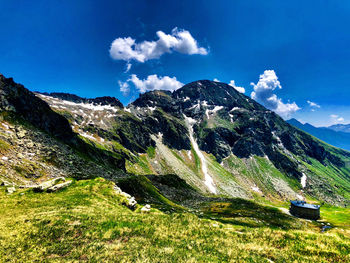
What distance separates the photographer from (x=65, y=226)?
15570 mm

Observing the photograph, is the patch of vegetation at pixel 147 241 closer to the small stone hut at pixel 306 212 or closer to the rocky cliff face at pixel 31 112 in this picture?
the rocky cliff face at pixel 31 112

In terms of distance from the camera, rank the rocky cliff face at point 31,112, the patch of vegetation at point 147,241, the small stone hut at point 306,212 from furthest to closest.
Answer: the small stone hut at point 306,212 → the rocky cliff face at point 31,112 → the patch of vegetation at point 147,241

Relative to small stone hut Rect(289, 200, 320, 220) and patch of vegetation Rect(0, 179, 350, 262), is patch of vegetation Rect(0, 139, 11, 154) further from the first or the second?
small stone hut Rect(289, 200, 320, 220)

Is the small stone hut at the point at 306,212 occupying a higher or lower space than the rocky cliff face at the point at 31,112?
lower

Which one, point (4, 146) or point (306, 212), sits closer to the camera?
point (4, 146)

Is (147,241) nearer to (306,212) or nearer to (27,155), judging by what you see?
(27,155)

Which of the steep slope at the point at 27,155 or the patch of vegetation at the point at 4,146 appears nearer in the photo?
the steep slope at the point at 27,155

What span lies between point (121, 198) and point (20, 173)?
1019 inches

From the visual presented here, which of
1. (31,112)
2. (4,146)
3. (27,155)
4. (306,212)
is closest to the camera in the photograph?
(4,146)

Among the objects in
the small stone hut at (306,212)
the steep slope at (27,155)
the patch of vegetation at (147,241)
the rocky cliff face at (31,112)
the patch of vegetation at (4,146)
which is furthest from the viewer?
the small stone hut at (306,212)

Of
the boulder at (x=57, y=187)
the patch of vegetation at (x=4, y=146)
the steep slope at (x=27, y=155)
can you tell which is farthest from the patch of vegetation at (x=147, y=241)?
the patch of vegetation at (x=4, y=146)

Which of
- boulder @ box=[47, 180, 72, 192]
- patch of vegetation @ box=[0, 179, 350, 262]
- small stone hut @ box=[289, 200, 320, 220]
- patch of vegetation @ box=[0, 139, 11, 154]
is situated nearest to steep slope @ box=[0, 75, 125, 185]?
patch of vegetation @ box=[0, 139, 11, 154]

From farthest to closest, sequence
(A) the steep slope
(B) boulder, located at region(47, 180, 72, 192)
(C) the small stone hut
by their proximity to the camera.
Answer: (C) the small stone hut → (A) the steep slope → (B) boulder, located at region(47, 180, 72, 192)

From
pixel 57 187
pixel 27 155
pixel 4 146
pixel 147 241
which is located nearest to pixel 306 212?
pixel 147 241
